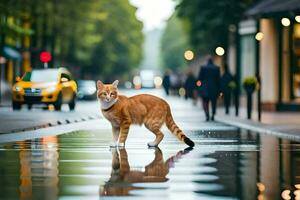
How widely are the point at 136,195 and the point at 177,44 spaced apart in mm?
153939

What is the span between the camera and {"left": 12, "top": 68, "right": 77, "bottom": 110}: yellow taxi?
4184cm

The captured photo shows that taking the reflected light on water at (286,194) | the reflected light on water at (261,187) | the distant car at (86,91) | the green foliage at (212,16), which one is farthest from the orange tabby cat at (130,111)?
the distant car at (86,91)

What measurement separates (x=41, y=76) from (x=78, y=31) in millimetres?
29465

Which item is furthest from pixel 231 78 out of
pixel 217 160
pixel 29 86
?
pixel 217 160

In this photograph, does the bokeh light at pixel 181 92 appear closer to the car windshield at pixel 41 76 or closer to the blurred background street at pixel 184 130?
the blurred background street at pixel 184 130

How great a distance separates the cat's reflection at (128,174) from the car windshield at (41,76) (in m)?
26.0

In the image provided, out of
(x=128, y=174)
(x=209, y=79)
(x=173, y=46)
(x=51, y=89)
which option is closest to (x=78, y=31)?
(x=51, y=89)

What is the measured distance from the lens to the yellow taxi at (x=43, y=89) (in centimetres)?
4184

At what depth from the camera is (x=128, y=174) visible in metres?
13.3

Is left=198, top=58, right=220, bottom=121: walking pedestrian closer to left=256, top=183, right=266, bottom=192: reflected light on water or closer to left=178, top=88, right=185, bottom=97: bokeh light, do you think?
left=256, top=183, right=266, bottom=192: reflected light on water

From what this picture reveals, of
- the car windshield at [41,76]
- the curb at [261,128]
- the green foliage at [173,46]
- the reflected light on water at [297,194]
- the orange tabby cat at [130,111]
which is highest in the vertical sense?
the green foliage at [173,46]

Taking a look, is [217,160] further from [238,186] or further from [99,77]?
[99,77]

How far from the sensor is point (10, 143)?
20.5 metres

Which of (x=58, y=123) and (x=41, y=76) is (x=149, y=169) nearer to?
(x=58, y=123)
